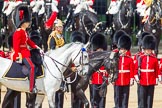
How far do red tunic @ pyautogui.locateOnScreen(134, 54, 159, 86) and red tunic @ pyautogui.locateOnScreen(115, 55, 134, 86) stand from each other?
20cm

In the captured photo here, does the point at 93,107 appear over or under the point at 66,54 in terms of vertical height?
under

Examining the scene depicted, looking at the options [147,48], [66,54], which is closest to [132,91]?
[147,48]

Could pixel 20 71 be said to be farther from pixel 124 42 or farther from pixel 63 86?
pixel 124 42

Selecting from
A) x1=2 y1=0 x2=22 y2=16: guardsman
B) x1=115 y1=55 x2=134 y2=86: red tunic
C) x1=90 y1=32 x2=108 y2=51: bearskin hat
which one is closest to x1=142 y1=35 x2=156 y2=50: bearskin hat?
x1=115 y1=55 x2=134 y2=86: red tunic

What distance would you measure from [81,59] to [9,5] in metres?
10.2

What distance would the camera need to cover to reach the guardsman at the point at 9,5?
861 inches

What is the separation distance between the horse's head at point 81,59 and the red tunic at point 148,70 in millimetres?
1245

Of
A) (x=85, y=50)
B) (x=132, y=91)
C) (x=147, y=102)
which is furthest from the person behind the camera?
(x=132, y=91)

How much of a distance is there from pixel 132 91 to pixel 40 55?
4587 millimetres

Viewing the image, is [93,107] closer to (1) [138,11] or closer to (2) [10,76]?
(2) [10,76]

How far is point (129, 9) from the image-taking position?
68.7 feet

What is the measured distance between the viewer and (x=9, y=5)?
72.7 feet

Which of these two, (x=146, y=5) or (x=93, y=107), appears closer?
(x=93, y=107)

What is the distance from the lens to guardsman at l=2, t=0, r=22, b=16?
2188 cm
